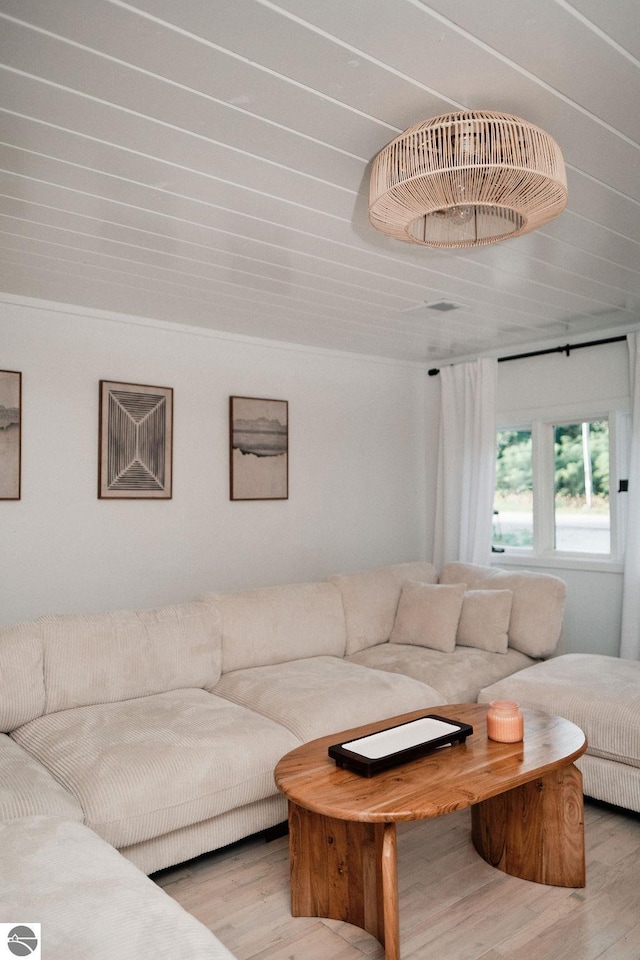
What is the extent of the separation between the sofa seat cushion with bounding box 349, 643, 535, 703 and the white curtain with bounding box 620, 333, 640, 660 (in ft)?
2.55

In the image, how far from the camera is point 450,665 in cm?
346

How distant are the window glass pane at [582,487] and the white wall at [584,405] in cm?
15

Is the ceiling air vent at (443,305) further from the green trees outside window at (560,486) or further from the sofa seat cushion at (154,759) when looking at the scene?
the sofa seat cushion at (154,759)

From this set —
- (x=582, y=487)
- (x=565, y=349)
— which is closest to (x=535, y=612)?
(x=582, y=487)

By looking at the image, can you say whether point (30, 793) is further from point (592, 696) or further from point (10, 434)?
point (592, 696)

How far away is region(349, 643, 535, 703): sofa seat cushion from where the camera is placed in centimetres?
331

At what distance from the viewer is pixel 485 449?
16.4ft

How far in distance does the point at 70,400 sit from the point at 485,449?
9.28 feet

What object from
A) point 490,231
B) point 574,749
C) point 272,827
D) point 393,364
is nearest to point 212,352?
point 393,364

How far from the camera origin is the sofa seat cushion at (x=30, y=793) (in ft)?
6.36

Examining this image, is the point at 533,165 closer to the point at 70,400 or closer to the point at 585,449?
the point at 70,400

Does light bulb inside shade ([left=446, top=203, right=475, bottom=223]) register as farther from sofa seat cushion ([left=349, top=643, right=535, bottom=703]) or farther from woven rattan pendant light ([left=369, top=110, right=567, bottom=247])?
sofa seat cushion ([left=349, top=643, right=535, bottom=703])

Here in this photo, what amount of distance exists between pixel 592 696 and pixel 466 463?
8.03 feet

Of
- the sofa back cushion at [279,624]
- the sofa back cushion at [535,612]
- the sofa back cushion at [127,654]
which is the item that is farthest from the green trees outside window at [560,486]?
Result: the sofa back cushion at [127,654]
